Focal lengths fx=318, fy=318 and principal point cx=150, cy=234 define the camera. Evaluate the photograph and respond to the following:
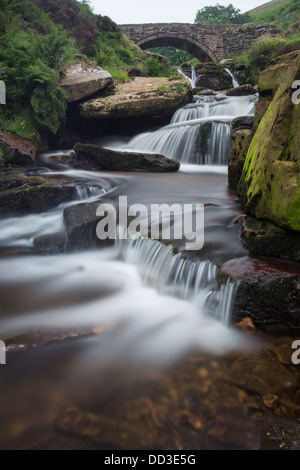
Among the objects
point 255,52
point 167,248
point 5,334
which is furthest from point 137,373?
point 255,52

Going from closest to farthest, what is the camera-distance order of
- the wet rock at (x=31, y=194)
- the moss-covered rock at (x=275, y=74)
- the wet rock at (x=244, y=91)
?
1. the moss-covered rock at (x=275, y=74)
2. the wet rock at (x=31, y=194)
3. the wet rock at (x=244, y=91)

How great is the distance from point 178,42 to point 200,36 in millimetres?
1919

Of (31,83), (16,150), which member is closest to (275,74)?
(16,150)

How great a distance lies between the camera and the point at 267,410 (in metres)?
2.09

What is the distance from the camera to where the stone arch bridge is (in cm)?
2378

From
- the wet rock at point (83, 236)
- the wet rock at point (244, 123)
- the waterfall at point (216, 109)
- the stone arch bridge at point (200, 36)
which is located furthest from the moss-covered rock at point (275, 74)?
the stone arch bridge at point (200, 36)

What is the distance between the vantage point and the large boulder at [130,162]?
8055mm

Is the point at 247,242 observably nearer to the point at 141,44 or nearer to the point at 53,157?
the point at 53,157

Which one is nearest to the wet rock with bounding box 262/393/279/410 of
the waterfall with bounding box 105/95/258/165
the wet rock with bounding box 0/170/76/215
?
the wet rock with bounding box 0/170/76/215

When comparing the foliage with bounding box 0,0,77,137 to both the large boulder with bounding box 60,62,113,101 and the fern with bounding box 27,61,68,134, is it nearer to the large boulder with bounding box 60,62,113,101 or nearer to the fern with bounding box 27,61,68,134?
the fern with bounding box 27,61,68,134

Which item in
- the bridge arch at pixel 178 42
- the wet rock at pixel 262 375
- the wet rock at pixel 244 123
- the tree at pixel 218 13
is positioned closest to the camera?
the wet rock at pixel 262 375

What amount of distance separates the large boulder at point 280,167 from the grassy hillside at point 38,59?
741 cm

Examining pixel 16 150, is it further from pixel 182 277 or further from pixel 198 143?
pixel 182 277

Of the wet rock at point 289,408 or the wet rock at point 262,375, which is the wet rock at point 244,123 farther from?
the wet rock at point 289,408
